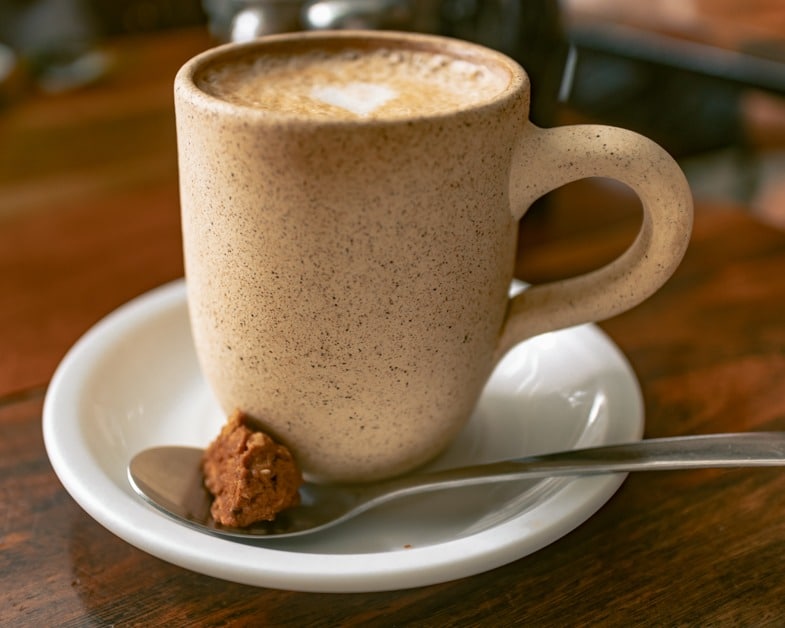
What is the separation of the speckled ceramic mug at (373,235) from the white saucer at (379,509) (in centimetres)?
6

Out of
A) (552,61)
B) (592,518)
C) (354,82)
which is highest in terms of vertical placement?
(354,82)

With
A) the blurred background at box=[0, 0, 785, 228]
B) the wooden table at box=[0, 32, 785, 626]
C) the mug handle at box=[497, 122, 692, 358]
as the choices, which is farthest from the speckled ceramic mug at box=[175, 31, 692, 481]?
the blurred background at box=[0, 0, 785, 228]

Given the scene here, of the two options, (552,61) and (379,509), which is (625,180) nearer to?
(379,509)

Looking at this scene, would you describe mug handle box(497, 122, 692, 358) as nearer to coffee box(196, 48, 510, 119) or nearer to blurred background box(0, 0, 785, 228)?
coffee box(196, 48, 510, 119)

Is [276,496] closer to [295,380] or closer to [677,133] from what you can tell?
[295,380]

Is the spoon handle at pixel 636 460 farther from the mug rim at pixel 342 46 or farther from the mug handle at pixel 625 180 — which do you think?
the mug rim at pixel 342 46

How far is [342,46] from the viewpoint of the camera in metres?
0.62

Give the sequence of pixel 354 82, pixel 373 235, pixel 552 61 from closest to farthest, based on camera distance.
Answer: pixel 373 235 < pixel 354 82 < pixel 552 61

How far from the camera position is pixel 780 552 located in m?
0.52

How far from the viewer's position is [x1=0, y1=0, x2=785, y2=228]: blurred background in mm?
952

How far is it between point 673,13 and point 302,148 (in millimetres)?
1746

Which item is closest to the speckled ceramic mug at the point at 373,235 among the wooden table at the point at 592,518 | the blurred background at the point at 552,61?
the wooden table at the point at 592,518

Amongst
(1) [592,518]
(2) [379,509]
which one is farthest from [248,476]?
(1) [592,518]

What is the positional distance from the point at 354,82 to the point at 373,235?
16 cm
